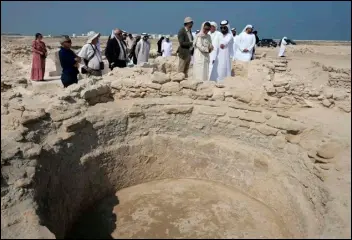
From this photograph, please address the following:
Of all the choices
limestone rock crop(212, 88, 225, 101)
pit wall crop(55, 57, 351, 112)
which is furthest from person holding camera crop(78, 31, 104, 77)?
limestone rock crop(212, 88, 225, 101)

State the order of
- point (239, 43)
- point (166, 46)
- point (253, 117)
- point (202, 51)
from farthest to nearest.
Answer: point (166, 46) → point (239, 43) → point (202, 51) → point (253, 117)

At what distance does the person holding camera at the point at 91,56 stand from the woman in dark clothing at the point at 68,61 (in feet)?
0.96

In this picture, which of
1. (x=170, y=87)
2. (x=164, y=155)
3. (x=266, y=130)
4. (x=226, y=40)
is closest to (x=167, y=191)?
(x=164, y=155)

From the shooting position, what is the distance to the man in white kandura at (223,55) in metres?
8.78

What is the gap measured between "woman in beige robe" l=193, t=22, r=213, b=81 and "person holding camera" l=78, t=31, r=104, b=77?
225cm

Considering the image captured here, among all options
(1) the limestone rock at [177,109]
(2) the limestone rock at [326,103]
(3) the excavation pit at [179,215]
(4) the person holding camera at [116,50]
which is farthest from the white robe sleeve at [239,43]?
(3) the excavation pit at [179,215]

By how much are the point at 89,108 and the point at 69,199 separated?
5.33 ft

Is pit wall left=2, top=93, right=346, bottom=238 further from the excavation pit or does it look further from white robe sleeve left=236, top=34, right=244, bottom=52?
white robe sleeve left=236, top=34, right=244, bottom=52

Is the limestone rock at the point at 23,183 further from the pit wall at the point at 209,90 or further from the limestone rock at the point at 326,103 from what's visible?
the limestone rock at the point at 326,103

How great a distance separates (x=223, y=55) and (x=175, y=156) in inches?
151

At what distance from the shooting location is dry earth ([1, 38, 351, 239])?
4.32 metres

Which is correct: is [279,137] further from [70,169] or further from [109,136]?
→ [70,169]

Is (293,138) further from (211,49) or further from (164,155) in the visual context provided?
(211,49)

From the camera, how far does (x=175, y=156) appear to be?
240 inches
